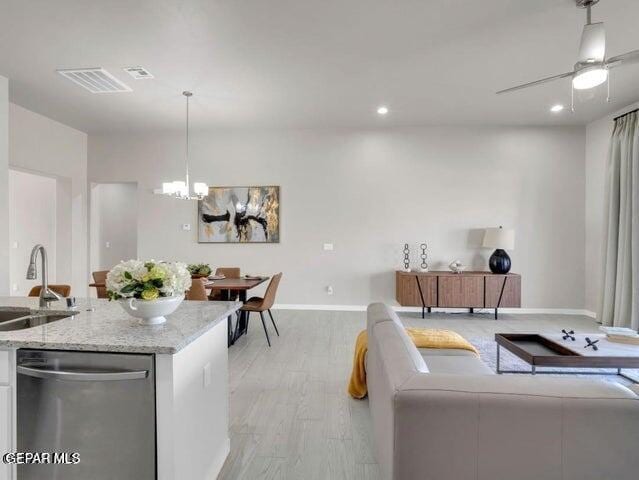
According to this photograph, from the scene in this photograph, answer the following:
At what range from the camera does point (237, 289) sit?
3957 millimetres

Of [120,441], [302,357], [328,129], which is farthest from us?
[328,129]

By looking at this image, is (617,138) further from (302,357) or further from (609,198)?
(302,357)

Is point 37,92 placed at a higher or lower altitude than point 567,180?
higher

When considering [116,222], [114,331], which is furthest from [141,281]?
[116,222]

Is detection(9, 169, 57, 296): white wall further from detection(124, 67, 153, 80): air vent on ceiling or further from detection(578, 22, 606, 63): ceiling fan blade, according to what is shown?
detection(578, 22, 606, 63): ceiling fan blade

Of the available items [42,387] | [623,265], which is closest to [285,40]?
[42,387]

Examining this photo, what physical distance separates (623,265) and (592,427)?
4.81 meters

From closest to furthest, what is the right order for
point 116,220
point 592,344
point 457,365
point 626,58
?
point 626,58, point 457,365, point 592,344, point 116,220

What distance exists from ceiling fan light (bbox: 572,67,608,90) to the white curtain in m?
3.07

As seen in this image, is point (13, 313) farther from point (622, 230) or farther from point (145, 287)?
point (622, 230)

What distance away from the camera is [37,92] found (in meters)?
4.48

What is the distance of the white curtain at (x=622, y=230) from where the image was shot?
4578 millimetres

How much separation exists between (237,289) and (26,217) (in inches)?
211

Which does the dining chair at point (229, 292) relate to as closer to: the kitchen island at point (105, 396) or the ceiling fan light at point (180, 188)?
the ceiling fan light at point (180, 188)
